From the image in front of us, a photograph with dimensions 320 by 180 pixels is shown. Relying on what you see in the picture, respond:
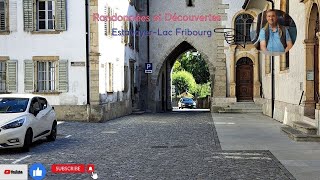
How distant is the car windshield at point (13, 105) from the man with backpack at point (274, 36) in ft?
24.6

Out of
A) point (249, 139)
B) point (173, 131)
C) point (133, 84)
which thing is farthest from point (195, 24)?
point (249, 139)

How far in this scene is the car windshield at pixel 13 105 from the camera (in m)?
14.8

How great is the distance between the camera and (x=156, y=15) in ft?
127

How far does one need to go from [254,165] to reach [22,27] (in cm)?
1685

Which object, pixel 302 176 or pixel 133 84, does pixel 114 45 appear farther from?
pixel 302 176

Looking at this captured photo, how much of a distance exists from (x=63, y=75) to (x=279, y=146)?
13163 mm

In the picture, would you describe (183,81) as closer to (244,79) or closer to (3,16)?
(244,79)

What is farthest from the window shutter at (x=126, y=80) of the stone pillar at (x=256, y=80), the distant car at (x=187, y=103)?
the distant car at (x=187, y=103)

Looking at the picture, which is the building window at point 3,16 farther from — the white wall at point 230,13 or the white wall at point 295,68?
the white wall at point 230,13

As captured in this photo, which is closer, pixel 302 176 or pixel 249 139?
pixel 302 176

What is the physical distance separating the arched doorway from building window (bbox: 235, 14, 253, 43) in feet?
4.35

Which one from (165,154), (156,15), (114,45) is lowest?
(165,154)

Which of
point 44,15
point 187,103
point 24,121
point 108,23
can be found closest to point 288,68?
point 108,23

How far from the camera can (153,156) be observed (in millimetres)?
13078
